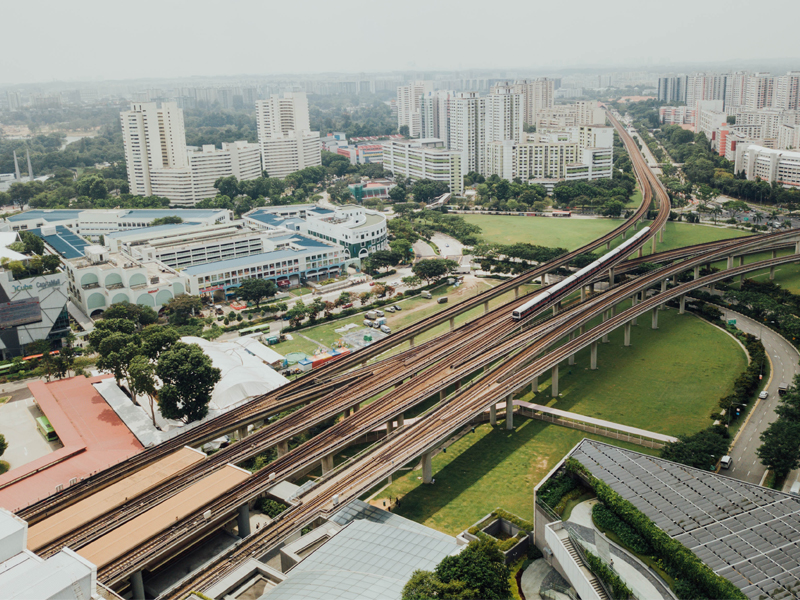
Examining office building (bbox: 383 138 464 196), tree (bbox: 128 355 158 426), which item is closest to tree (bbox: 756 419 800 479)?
tree (bbox: 128 355 158 426)

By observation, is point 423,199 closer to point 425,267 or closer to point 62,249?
point 425,267

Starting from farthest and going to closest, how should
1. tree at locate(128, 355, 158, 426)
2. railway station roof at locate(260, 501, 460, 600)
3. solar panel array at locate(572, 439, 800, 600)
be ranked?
tree at locate(128, 355, 158, 426) → solar panel array at locate(572, 439, 800, 600) → railway station roof at locate(260, 501, 460, 600)

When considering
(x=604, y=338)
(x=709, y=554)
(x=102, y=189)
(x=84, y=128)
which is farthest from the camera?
(x=84, y=128)

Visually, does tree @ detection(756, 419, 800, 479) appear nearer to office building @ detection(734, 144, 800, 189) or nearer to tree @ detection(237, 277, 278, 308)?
tree @ detection(237, 277, 278, 308)

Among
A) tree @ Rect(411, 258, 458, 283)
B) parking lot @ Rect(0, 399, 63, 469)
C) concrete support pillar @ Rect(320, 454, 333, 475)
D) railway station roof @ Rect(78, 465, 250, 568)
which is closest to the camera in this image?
railway station roof @ Rect(78, 465, 250, 568)

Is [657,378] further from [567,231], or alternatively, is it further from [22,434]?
[567,231]

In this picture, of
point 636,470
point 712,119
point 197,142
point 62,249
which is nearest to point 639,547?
point 636,470

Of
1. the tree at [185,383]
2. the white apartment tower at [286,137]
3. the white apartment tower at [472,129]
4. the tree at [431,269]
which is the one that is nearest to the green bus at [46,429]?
the tree at [185,383]
